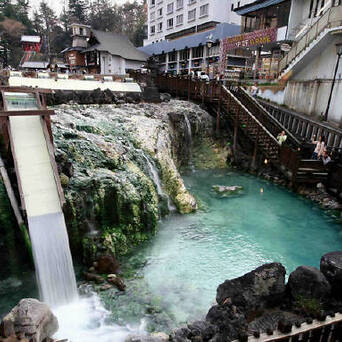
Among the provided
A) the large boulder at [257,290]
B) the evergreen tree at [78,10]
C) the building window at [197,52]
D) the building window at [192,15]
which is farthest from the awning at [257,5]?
the evergreen tree at [78,10]

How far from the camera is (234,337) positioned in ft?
15.8

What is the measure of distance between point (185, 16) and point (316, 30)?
3141 centimetres

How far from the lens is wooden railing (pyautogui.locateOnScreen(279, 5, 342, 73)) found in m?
16.9

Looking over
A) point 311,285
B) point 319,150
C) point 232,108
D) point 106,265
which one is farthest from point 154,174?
point 232,108

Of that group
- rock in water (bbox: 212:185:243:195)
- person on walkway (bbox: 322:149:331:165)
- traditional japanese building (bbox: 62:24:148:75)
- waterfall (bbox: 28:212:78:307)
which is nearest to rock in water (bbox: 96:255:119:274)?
waterfall (bbox: 28:212:78:307)

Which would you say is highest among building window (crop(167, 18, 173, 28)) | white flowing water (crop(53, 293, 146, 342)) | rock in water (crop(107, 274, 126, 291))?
building window (crop(167, 18, 173, 28))

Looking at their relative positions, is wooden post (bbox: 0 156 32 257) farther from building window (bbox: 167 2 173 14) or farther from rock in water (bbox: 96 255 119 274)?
building window (bbox: 167 2 173 14)

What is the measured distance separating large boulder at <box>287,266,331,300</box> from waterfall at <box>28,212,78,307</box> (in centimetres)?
542

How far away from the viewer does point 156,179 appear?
40.5 feet

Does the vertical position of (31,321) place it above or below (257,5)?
below

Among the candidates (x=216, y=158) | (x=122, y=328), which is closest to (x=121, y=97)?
(x=216, y=158)

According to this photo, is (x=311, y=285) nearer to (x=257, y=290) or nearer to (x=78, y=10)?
(x=257, y=290)

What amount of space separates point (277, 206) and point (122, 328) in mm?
9791

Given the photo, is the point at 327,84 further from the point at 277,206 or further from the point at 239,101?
the point at 277,206
